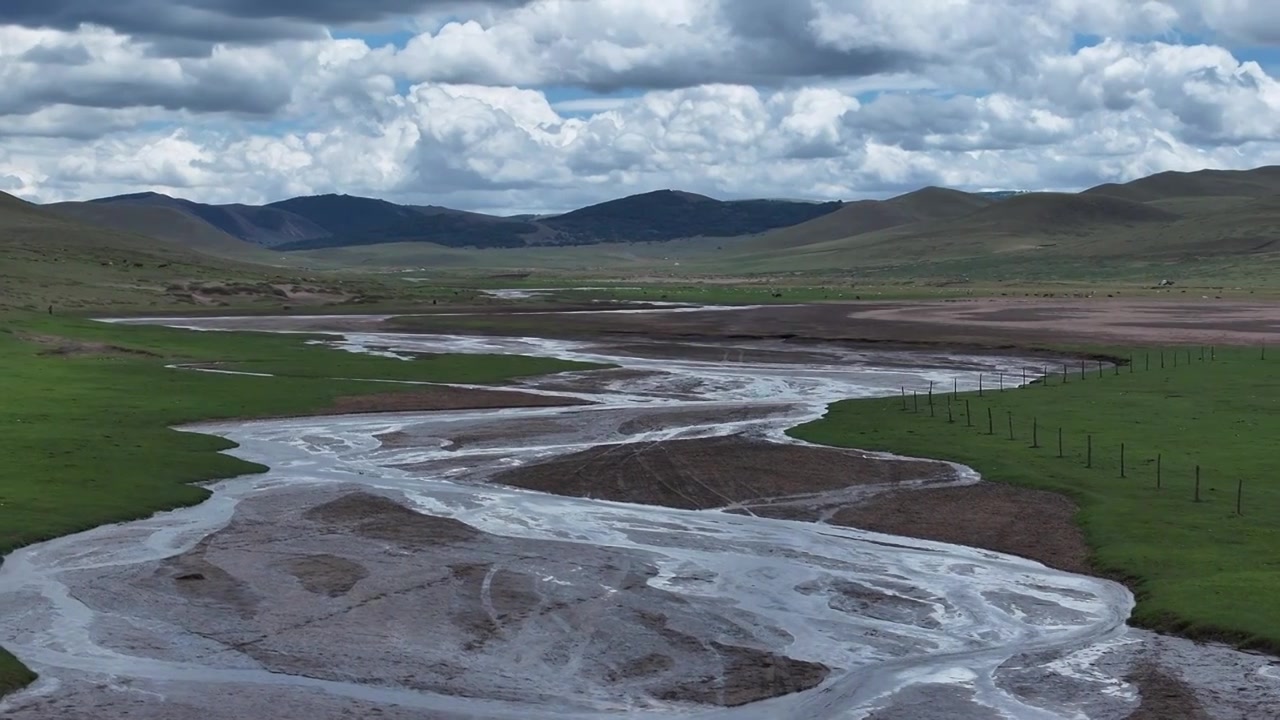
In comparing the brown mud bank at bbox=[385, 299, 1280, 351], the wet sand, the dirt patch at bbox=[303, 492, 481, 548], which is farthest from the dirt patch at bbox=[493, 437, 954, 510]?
the brown mud bank at bbox=[385, 299, 1280, 351]

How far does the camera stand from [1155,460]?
4244cm

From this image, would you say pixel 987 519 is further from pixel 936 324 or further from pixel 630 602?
pixel 936 324

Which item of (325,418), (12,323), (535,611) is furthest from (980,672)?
(12,323)

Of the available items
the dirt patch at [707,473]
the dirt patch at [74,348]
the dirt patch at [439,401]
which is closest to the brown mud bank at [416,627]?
the dirt patch at [707,473]

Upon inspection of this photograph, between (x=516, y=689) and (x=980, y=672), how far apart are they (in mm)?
7174

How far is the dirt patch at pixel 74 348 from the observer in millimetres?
75000

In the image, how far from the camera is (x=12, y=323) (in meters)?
86.3

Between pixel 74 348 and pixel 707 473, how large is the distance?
45368 mm

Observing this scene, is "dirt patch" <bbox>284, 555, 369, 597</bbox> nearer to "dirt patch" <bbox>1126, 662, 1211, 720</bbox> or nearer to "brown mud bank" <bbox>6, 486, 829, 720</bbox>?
"brown mud bank" <bbox>6, 486, 829, 720</bbox>

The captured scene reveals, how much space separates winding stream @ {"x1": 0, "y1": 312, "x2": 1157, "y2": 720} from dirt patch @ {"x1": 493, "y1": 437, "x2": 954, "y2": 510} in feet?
4.13

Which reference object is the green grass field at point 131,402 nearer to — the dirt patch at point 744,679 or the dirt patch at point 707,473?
the dirt patch at point 707,473

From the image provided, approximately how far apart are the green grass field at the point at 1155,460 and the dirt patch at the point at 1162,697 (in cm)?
216

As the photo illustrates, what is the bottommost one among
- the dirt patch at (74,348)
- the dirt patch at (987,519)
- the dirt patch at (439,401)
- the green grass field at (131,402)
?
the dirt patch at (987,519)

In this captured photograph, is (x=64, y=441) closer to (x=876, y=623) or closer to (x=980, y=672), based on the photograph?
(x=876, y=623)
